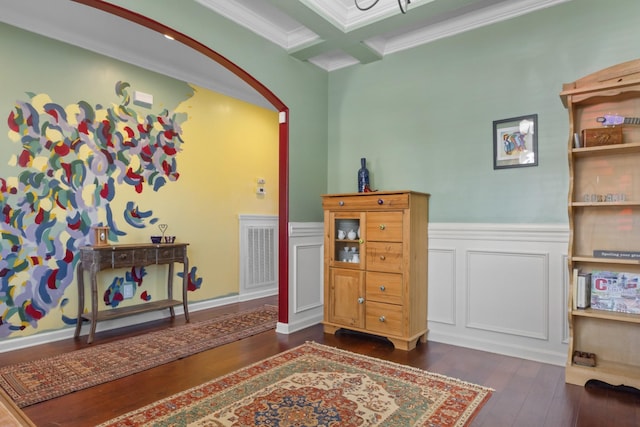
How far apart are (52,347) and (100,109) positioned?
2.21 metres

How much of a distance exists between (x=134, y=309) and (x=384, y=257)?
8.02ft

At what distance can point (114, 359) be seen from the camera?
301cm

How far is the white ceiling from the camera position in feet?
10.1

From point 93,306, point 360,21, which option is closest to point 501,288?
point 360,21

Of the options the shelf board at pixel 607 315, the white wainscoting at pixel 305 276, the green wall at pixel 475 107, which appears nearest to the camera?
the shelf board at pixel 607 315

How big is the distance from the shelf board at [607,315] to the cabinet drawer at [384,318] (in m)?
1.25

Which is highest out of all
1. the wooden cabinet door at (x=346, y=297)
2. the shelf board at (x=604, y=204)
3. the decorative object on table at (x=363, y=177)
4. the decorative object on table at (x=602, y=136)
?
the decorative object on table at (x=602, y=136)

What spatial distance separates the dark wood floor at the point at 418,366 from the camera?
2137 mm

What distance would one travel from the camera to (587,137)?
2641 mm

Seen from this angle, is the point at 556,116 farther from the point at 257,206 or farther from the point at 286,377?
the point at 257,206

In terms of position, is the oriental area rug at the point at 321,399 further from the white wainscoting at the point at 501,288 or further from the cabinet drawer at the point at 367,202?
the cabinet drawer at the point at 367,202

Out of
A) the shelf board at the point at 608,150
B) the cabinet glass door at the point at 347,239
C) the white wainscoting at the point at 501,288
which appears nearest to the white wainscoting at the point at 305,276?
the cabinet glass door at the point at 347,239

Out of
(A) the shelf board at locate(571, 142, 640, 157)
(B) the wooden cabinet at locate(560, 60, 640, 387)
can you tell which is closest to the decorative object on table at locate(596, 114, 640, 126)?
(B) the wooden cabinet at locate(560, 60, 640, 387)

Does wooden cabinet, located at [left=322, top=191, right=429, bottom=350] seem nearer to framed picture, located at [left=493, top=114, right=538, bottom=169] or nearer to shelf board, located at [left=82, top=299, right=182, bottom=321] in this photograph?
framed picture, located at [left=493, top=114, right=538, bottom=169]
